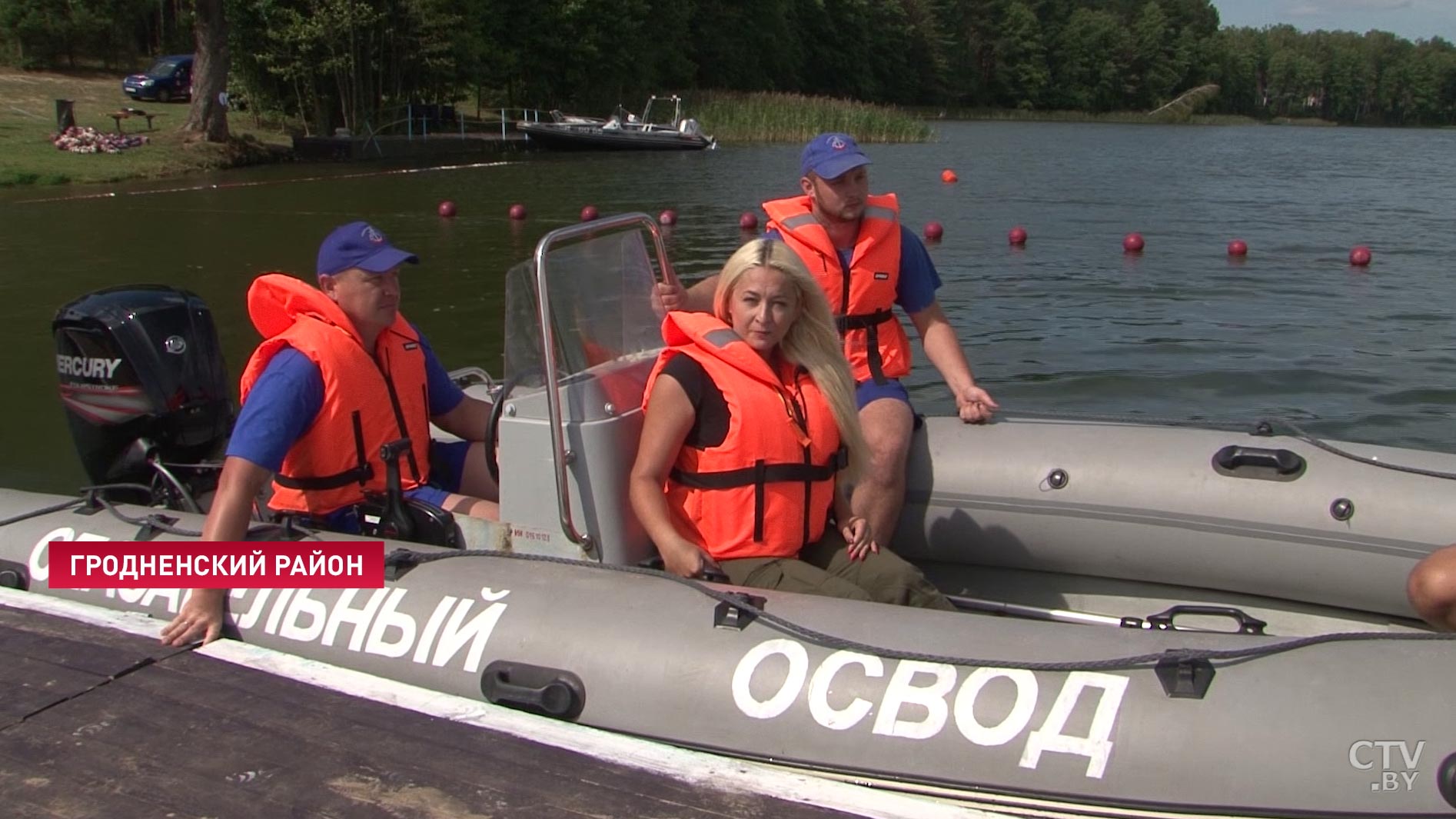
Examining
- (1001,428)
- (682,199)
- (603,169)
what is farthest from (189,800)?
(603,169)

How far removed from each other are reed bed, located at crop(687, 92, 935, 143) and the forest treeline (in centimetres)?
418

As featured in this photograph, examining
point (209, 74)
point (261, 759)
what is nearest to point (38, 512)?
point (261, 759)

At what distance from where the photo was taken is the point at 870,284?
3893 millimetres

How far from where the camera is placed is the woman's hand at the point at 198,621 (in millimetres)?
3123

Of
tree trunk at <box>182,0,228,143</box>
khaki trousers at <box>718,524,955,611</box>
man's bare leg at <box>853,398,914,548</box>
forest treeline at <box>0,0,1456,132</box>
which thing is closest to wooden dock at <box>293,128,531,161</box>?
forest treeline at <box>0,0,1456,132</box>

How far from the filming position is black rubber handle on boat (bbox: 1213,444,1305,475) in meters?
3.62

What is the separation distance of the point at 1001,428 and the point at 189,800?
2.52 metres

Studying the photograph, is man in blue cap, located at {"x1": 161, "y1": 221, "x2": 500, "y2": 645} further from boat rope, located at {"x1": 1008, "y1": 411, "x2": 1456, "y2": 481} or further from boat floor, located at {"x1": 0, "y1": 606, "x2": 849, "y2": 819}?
boat rope, located at {"x1": 1008, "y1": 411, "x2": 1456, "y2": 481}

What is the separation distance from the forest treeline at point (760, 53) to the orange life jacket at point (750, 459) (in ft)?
88.2

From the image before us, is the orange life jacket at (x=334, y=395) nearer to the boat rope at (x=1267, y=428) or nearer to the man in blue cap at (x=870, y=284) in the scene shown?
the man in blue cap at (x=870, y=284)

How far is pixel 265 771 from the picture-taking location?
100 inches

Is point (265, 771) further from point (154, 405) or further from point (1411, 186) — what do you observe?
point (1411, 186)

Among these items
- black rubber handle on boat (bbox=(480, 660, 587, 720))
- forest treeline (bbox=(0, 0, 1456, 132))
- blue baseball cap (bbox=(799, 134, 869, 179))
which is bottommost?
black rubber handle on boat (bbox=(480, 660, 587, 720))

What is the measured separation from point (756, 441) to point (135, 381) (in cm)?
204
